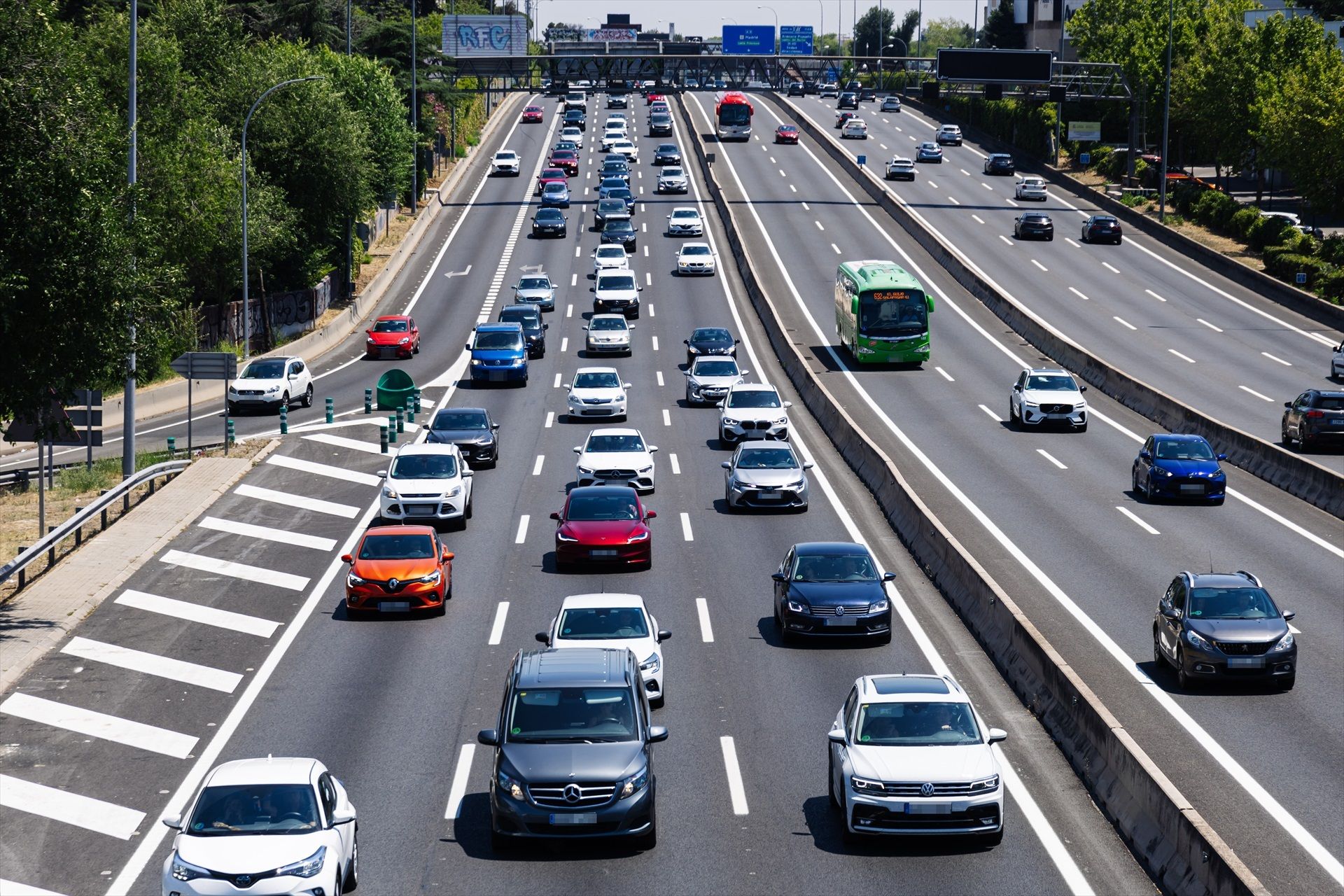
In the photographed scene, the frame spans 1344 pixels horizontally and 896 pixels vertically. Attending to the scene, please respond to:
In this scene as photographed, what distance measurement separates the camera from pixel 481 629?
83.4 feet

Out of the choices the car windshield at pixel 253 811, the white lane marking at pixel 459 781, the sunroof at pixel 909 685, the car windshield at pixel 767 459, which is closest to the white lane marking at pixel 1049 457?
the car windshield at pixel 767 459

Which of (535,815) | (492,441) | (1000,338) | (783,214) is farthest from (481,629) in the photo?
(783,214)

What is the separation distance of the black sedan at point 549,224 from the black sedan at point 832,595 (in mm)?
59579

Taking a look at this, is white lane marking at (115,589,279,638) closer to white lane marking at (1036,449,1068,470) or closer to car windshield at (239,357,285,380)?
white lane marking at (1036,449,1068,470)

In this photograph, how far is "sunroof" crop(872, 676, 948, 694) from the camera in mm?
17422

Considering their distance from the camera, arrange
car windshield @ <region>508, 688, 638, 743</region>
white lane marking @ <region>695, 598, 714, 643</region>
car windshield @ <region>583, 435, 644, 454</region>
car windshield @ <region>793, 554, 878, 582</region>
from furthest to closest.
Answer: car windshield @ <region>583, 435, 644, 454</region> < white lane marking @ <region>695, 598, 714, 643</region> < car windshield @ <region>793, 554, 878, 582</region> < car windshield @ <region>508, 688, 638, 743</region>

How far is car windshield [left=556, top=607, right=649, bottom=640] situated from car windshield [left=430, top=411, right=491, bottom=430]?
17.4 metres

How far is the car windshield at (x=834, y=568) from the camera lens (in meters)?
24.7

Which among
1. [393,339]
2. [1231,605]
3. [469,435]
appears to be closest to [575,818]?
[1231,605]

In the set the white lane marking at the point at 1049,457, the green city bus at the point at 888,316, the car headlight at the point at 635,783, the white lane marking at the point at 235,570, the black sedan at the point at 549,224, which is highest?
the black sedan at the point at 549,224

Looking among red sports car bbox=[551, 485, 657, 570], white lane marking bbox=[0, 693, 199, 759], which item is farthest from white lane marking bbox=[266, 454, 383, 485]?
white lane marking bbox=[0, 693, 199, 759]

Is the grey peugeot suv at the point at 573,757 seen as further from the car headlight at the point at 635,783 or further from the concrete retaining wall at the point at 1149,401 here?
the concrete retaining wall at the point at 1149,401

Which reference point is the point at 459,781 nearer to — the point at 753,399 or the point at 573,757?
the point at 573,757

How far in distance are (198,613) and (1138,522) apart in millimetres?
18289
